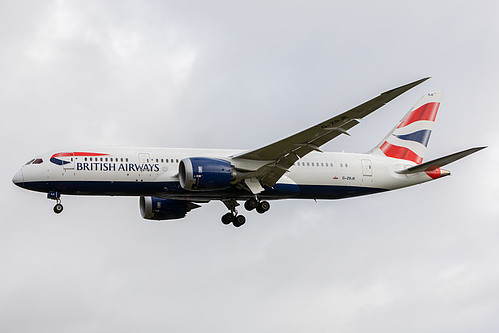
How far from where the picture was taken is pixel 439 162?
49.3 meters

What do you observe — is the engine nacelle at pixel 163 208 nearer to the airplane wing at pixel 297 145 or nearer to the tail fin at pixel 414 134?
the airplane wing at pixel 297 145

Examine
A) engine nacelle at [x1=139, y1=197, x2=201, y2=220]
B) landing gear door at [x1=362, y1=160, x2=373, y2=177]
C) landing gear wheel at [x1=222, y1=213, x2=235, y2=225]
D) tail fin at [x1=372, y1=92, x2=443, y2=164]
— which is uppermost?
tail fin at [x1=372, y1=92, x2=443, y2=164]

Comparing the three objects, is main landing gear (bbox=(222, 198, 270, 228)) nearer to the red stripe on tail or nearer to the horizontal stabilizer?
the horizontal stabilizer

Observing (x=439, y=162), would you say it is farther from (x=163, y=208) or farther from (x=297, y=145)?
(x=163, y=208)

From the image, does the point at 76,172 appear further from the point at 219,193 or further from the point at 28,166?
the point at 219,193

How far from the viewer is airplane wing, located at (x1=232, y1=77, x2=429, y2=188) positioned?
4200 centimetres

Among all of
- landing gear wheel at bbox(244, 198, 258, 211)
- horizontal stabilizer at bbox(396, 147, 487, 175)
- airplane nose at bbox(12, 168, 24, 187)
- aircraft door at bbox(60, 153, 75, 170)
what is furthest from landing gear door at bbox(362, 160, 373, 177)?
airplane nose at bbox(12, 168, 24, 187)

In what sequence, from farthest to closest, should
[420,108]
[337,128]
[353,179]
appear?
[420,108] → [353,179] → [337,128]

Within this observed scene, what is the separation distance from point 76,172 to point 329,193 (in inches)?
551

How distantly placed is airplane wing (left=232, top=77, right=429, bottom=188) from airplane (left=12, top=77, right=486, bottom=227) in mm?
46

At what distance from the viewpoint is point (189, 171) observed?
4531cm

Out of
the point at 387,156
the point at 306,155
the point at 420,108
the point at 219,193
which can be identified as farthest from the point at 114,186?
the point at 420,108

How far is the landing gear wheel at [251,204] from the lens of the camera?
161 feet

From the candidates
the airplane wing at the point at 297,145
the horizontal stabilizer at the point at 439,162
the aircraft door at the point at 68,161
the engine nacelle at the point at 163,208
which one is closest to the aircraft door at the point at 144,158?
the aircraft door at the point at 68,161
